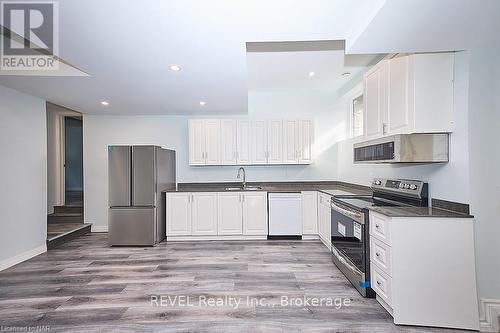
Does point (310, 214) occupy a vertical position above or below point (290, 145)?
below

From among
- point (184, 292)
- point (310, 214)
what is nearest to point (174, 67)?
point (184, 292)

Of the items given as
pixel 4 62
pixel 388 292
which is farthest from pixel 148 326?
pixel 4 62

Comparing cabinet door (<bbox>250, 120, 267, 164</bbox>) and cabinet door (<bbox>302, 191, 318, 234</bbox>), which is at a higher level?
cabinet door (<bbox>250, 120, 267, 164</bbox>)

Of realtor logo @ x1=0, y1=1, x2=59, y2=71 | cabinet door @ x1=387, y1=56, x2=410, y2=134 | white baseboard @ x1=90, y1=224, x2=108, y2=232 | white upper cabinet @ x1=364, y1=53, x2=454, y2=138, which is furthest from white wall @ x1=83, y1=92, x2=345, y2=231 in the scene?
white upper cabinet @ x1=364, y1=53, x2=454, y2=138

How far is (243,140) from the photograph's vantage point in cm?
467

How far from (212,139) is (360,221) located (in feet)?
10.0

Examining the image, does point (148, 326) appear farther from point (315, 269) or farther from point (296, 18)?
point (296, 18)

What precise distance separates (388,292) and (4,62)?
14.9 feet

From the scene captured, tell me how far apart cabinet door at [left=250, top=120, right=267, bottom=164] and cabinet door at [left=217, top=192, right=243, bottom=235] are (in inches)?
32.4

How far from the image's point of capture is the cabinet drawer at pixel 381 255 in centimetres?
210

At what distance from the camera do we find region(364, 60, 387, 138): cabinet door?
259 cm

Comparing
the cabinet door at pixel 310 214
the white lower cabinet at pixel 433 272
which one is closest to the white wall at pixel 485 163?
the white lower cabinet at pixel 433 272

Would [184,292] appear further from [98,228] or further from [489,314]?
[98,228]

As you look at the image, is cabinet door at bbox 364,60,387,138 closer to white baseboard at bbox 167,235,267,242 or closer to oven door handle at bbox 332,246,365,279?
oven door handle at bbox 332,246,365,279
